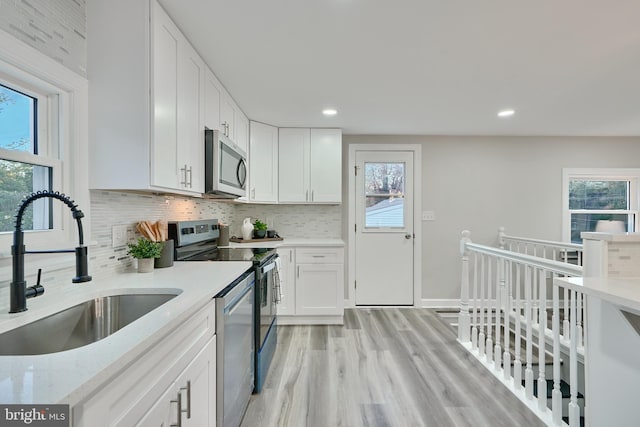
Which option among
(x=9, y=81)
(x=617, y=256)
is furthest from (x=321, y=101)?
(x=617, y=256)

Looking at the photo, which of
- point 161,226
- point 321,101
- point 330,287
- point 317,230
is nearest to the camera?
point 161,226

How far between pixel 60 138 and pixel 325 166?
100 inches

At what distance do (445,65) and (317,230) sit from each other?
2.35 m

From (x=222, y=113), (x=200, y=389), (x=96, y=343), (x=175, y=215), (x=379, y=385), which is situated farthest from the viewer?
(x=222, y=113)

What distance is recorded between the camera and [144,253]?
1.65 metres

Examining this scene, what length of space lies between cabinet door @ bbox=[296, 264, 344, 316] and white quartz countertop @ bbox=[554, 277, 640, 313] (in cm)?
218

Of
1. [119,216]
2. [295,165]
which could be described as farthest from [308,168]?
[119,216]

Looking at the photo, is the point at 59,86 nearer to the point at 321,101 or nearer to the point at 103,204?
the point at 103,204

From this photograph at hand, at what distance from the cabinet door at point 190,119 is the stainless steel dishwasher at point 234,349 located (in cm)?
68

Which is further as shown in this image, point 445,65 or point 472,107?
point 472,107

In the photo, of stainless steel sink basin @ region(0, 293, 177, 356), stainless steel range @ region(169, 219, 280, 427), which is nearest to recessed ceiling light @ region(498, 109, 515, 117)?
stainless steel range @ region(169, 219, 280, 427)

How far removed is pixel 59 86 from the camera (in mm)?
1306

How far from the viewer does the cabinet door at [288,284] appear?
3281 mm

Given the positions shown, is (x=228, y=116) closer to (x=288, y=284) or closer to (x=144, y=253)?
(x=144, y=253)
